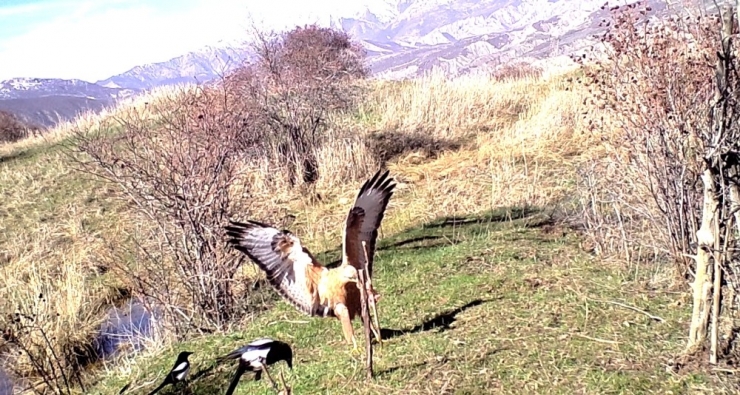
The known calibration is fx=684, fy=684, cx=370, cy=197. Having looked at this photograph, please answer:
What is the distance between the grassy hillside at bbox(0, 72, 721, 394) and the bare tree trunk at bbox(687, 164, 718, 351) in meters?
0.23

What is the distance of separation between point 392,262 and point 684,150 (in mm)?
3040

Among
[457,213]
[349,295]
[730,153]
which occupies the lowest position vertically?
[457,213]

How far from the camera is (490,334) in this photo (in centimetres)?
444

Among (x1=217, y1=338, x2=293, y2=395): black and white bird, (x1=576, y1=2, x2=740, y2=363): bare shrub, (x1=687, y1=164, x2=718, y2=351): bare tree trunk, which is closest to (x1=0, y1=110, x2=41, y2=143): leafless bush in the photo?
(x1=576, y1=2, x2=740, y2=363): bare shrub

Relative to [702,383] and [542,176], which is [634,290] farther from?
[542,176]

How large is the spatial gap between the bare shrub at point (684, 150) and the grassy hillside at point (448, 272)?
0.34 m

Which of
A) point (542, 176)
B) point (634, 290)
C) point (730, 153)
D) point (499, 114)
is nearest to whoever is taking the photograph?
point (730, 153)

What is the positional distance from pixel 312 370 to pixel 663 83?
327cm

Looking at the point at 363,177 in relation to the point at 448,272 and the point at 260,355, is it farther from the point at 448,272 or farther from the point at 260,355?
the point at 260,355

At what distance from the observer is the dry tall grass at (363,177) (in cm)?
895

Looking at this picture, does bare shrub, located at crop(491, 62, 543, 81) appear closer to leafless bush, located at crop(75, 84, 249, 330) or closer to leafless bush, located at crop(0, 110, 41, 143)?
leafless bush, located at crop(75, 84, 249, 330)

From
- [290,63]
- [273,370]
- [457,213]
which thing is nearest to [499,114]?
[290,63]

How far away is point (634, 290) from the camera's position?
505cm

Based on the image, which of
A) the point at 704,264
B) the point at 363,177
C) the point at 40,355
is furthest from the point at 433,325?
the point at 363,177
